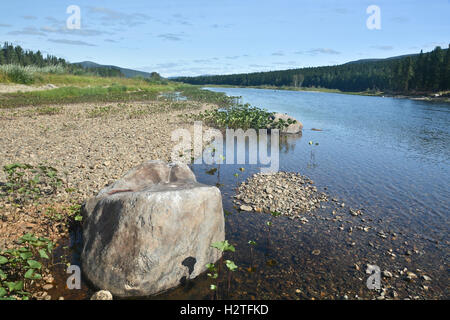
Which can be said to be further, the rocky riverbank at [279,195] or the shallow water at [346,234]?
the rocky riverbank at [279,195]

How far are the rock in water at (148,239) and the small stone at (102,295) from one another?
128 millimetres

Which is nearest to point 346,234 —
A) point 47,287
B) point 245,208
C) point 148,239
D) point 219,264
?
point 245,208

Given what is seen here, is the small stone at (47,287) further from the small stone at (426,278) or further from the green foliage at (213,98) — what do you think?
the green foliage at (213,98)

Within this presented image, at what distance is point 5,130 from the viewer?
15.6 m

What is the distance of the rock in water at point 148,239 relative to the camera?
5.07 metres

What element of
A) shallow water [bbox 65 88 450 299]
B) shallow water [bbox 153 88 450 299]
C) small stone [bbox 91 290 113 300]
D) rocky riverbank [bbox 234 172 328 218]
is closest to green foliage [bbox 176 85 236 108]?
shallow water [bbox 153 88 450 299]

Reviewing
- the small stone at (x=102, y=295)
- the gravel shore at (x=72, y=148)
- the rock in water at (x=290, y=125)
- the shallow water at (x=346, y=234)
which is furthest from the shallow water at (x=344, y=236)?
the rock in water at (x=290, y=125)

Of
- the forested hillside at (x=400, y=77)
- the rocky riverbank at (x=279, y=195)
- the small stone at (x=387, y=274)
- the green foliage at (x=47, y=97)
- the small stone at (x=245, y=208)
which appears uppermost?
the forested hillside at (x=400, y=77)

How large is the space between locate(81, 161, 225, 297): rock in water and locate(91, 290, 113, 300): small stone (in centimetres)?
13

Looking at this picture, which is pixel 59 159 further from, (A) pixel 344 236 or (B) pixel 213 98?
(B) pixel 213 98

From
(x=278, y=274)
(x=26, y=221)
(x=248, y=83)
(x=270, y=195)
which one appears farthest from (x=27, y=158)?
(x=248, y=83)

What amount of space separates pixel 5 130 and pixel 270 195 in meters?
14.8

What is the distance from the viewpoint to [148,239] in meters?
5.07

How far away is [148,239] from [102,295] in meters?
1.19
